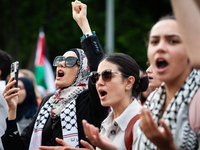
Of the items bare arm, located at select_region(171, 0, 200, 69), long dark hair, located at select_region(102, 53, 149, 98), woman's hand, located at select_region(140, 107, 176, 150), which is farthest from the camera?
long dark hair, located at select_region(102, 53, 149, 98)

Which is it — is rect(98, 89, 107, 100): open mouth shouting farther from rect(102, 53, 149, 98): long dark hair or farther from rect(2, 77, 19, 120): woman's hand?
rect(2, 77, 19, 120): woman's hand

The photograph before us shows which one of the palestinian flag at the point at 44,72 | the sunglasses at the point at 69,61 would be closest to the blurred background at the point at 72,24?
the palestinian flag at the point at 44,72

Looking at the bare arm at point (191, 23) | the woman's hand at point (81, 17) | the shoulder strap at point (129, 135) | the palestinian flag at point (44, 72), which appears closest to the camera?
the bare arm at point (191, 23)

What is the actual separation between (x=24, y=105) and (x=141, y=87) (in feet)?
8.96

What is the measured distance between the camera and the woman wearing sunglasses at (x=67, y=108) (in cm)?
315

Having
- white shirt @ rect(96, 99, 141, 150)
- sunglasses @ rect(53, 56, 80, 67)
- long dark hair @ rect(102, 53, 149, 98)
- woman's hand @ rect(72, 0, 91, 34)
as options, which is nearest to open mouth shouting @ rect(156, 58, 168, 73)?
white shirt @ rect(96, 99, 141, 150)

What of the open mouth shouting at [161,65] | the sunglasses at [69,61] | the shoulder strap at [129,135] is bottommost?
the shoulder strap at [129,135]

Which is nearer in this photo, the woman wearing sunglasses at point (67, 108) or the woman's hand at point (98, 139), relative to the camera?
the woman's hand at point (98, 139)

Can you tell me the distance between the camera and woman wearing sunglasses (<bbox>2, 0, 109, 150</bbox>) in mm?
3152

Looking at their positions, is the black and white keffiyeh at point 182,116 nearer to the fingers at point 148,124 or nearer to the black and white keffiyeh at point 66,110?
the fingers at point 148,124

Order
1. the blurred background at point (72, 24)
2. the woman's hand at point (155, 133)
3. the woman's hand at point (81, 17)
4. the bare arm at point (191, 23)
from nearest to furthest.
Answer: the bare arm at point (191, 23), the woman's hand at point (155, 133), the woman's hand at point (81, 17), the blurred background at point (72, 24)

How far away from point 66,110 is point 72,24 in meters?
15.0

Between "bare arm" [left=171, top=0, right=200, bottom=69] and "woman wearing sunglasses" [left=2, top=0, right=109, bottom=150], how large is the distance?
1.68 metres

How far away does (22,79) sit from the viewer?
524 centimetres
